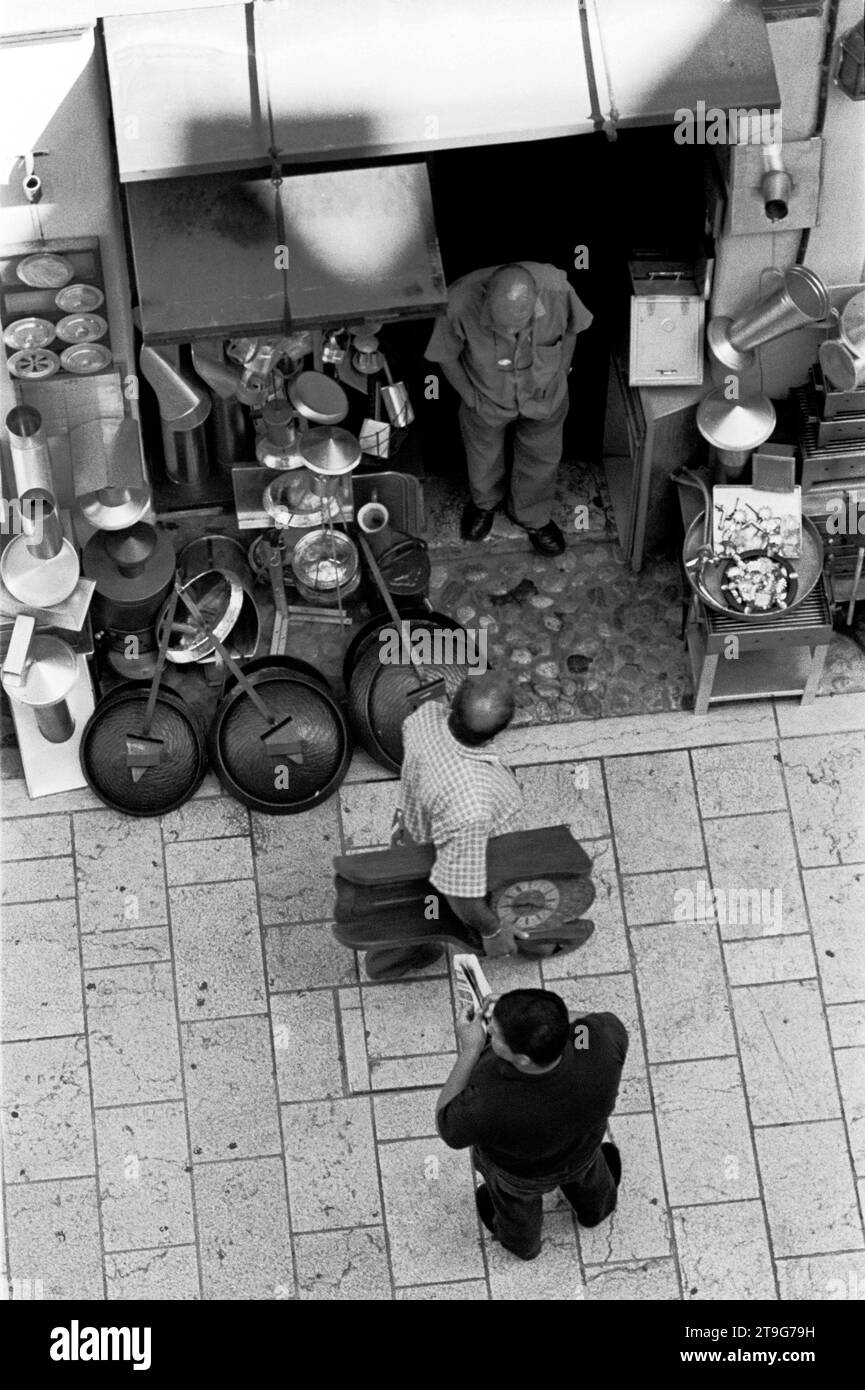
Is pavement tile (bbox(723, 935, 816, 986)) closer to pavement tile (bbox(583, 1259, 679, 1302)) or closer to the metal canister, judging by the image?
pavement tile (bbox(583, 1259, 679, 1302))

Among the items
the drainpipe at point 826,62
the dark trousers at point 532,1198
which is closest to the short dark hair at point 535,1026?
the dark trousers at point 532,1198

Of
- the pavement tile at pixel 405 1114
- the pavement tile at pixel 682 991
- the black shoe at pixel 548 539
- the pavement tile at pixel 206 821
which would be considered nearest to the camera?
the pavement tile at pixel 405 1114

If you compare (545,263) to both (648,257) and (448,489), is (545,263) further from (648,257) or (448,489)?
(448,489)

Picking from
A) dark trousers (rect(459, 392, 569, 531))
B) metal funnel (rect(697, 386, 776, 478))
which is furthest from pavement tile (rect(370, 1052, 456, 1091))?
metal funnel (rect(697, 386, 776, 478))

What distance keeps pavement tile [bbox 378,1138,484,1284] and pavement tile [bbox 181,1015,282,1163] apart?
0.46 meters

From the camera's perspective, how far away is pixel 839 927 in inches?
301

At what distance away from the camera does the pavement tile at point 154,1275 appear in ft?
23.5

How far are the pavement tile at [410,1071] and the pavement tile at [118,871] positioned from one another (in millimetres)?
1020

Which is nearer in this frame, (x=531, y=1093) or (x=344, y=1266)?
(x=531, y=1093)

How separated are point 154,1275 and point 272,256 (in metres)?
3.68

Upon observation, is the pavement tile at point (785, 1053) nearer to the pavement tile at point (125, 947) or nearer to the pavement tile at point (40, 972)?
the pavement tile at point (125, 947)

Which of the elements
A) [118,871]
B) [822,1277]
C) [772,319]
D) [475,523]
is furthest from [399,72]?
[822,1277]

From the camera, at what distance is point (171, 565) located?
7.82 meters

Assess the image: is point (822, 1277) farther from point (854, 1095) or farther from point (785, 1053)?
point (785, 1053)
